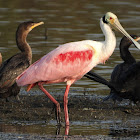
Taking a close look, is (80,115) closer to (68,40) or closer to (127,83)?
(127,83)

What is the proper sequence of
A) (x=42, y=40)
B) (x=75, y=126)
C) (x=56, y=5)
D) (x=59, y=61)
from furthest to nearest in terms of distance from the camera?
(x=56, y=5) → (x=42, y=40) → (x=59, y=61) → (x=75, y=126)

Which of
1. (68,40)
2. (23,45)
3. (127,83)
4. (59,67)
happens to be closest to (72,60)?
(59,67)

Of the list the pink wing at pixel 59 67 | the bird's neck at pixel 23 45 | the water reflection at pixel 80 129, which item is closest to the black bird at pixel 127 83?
the pink wing at pixel 59 67

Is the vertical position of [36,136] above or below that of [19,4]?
above

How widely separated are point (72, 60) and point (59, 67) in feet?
0.84

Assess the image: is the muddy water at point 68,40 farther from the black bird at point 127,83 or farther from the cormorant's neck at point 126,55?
the cormorant's neck at point 126,55

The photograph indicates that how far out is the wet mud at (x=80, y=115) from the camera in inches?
344

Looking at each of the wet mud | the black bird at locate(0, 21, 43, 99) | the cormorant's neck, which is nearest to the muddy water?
the wet mud

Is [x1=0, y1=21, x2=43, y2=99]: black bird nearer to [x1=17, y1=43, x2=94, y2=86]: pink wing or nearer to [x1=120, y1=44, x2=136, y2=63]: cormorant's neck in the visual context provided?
[x1=17, y1=43, x2=94, y2=86]: pink wing

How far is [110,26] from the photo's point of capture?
995 cm

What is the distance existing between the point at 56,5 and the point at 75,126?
61.6 feet

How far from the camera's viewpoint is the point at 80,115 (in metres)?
9.91

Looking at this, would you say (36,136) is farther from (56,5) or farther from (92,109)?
(56,5)

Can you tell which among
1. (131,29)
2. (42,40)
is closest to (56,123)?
(42,40)
